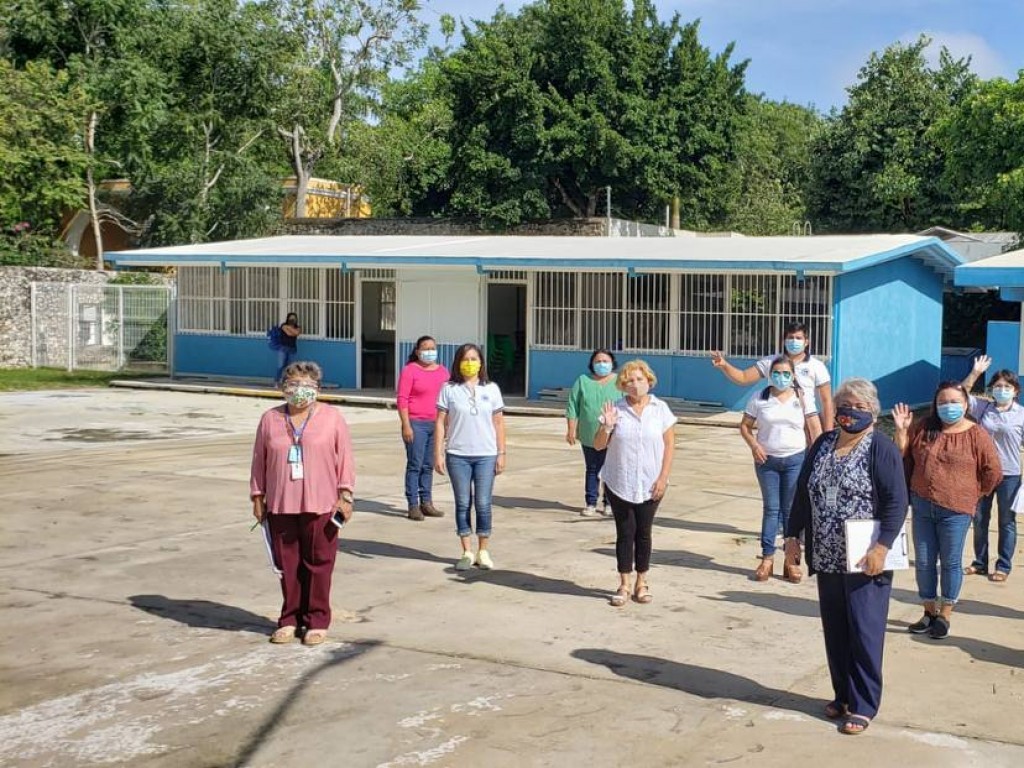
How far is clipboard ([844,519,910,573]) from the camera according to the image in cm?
583

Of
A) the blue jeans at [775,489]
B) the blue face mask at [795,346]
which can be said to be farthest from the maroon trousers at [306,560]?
the blue face mask at [795,346]

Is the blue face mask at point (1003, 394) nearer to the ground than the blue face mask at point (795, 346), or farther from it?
nearer to the ground

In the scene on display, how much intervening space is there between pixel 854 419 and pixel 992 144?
2669 centimetres

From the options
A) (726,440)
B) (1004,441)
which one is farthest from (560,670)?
(726,440)

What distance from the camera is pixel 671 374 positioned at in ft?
75.3

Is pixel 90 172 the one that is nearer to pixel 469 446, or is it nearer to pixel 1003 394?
pixel 469 446

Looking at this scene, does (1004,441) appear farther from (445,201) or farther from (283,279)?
(445,201)

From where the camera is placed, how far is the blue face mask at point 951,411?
24.7ft

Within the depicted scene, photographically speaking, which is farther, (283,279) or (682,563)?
(283,279)

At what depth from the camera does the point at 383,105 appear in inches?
2242

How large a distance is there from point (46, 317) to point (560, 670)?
2654 centimetres

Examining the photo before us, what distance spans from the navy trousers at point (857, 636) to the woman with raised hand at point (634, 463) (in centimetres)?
222

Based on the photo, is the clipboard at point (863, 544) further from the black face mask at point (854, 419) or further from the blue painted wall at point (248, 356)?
the blue painted wall at point (248, 356)

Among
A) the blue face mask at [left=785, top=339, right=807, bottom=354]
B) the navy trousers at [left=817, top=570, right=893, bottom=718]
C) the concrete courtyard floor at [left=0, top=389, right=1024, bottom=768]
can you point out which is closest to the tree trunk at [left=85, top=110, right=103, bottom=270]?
the concrete courtyard floor at [left=0, top=389, right=1024, bottom=768]
